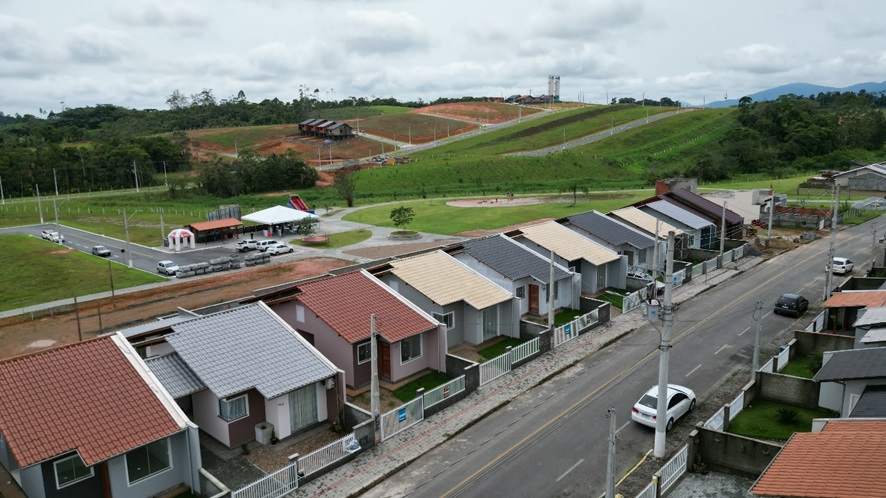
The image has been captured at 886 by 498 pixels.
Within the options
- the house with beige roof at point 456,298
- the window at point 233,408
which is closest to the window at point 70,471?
the window at point 233,408

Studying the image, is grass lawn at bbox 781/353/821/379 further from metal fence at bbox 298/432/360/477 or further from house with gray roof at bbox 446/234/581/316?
metal fence at bbox 298/432/360/477

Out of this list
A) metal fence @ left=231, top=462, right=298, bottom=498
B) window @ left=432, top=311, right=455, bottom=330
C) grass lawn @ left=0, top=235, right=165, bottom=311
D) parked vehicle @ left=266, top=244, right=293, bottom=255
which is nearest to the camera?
metal fence @ left=231, top=462, right=298, bottom=498

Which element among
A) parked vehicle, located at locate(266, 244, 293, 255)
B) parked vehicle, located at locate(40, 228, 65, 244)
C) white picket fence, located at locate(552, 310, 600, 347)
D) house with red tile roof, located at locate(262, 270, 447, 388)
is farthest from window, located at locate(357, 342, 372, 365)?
parked vehicle, located at locate(40, 228, 65, 244)

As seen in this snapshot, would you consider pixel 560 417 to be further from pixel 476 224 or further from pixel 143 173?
pixel 143 173

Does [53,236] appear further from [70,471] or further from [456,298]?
[70,471]

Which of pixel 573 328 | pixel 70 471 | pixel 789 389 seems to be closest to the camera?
pixel 70 471

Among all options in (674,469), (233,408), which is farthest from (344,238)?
(674,469)
